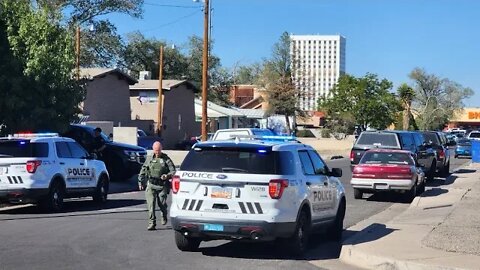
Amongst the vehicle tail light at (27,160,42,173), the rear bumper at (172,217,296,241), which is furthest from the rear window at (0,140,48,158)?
the rear bumper at (172,217,296,241)

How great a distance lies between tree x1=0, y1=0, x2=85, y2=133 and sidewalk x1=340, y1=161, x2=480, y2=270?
40.2 ft

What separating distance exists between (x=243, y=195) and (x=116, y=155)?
16.3 meters

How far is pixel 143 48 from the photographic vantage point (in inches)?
3354

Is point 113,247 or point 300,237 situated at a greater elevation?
point 300,237

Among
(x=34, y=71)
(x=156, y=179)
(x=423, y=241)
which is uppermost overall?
(x=34, y=71)

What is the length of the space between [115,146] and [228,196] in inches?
632

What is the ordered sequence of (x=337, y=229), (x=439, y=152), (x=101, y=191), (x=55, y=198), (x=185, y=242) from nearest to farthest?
(x=185, y=242)
(x=337, y=229)
(x=55, y=198)
(x=101, y=191)
(x=439, y=152)

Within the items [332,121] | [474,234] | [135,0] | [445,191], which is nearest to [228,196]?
[474,234]

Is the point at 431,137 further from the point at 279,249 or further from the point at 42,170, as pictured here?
the point at 279,249

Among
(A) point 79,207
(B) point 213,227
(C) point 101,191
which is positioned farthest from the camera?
(C) point 101,191

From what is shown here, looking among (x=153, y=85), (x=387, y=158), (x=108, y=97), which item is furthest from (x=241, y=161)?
(x=153, y=85)

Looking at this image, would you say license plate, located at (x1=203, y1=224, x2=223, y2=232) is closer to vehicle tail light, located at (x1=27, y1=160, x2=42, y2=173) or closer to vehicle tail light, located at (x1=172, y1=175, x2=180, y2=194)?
vehicle tail light, located at (x1=172, y1=175, x2=180, y2=194)

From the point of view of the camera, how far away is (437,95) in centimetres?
14075

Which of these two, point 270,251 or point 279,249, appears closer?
point 270,251
